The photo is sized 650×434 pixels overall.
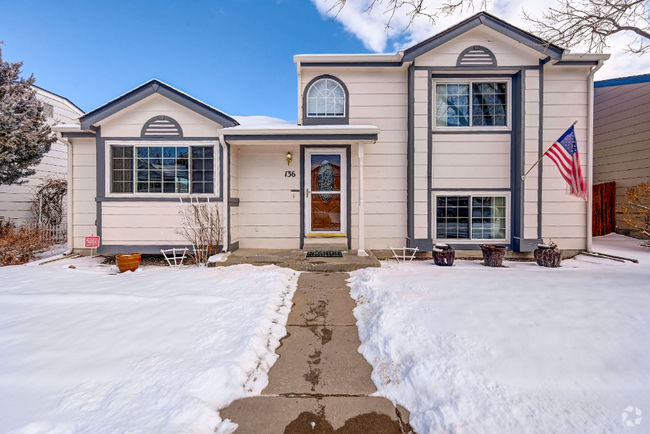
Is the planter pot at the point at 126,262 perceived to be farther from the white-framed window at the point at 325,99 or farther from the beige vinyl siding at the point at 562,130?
the beige vinyl siding at the point at 562,130

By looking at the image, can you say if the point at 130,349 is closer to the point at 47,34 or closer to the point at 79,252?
the point at 79,252

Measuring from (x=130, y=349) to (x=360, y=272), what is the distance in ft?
11.2

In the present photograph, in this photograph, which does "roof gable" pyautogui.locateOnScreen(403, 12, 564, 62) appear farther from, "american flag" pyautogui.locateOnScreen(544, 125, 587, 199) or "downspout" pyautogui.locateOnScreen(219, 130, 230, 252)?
"downspout" pyautogui.locateOnScreen(219, 130, 230, 252)

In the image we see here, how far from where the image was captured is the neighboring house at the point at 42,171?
332 inches

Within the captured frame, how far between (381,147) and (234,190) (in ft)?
11.8

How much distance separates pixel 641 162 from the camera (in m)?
7.80

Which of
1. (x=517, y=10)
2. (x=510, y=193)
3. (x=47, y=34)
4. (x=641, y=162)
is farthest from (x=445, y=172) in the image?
(x=47, y=34)

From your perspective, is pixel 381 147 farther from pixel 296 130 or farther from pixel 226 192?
pixel 226 192

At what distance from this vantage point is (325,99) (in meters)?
6.64

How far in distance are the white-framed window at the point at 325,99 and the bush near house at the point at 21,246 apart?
7.01 meters

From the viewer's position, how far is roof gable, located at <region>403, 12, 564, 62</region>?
605cm

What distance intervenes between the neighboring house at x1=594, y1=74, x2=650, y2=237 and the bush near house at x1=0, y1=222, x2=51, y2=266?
14.8 meters

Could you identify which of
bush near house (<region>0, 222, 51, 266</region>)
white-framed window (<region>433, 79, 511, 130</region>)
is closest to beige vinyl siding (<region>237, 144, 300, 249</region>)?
white-framed window (<region>433, 79, 511, 130</region>)

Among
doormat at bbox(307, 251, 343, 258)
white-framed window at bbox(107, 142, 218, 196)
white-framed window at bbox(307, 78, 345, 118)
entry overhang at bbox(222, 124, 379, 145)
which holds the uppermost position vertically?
white-framed window at bbox(307, 78, 345, 118)
